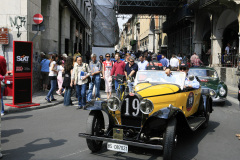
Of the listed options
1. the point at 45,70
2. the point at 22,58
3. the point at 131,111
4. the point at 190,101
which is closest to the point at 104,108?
the point at 131,111

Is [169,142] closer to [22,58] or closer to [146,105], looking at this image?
[146,105]

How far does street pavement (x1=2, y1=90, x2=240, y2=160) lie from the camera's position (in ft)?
15.7

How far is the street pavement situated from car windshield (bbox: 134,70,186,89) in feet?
4.20

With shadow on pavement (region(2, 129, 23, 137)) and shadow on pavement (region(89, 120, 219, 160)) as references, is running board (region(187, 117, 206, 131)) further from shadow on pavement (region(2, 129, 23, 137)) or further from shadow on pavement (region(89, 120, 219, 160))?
shadow on pavement (region(2, 129, 23, 137))

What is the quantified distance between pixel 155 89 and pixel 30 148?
106 inches

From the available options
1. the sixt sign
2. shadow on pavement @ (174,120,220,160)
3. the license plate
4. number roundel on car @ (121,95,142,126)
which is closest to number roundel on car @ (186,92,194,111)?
shadow on pavement @ (174,120,220,160)

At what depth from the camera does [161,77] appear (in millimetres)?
6113

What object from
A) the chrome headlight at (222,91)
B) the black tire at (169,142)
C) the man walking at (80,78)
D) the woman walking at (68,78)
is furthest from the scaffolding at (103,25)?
the black tire at (169,142)

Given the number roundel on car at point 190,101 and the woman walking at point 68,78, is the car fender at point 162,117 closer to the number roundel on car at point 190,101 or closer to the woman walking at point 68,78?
the number roundel on car at point 190,101

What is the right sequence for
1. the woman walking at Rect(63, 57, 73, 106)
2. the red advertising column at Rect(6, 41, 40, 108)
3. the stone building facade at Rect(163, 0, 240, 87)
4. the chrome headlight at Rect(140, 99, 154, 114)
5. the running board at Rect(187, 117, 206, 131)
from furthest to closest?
the stone building facade at Rect(163, 0, 240, 87) < the woman walking at Rect(63, 57, 73, 106) < the red advertising column at Rect(6, 41, 40, 108) < the running board at Rect(187, 117, 206, 131) < the chrome headlight at Rect(140, 99, 154, 114)

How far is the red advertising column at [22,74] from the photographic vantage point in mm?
9062

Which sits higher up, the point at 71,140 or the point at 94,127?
the point at 94,127

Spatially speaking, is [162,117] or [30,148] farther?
[30,148]

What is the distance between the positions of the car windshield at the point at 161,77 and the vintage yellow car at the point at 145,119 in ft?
0.07
